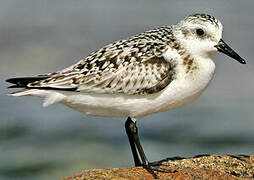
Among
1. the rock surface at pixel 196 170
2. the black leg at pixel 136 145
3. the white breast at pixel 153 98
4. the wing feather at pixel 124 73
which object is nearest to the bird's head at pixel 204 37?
the white breast at pixel 153 98

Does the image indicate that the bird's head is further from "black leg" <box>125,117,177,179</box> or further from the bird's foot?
the bird's foot

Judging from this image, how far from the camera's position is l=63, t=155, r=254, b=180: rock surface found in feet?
25.1

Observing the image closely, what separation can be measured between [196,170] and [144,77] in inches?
55.5

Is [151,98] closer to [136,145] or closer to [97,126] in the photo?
[136,145]

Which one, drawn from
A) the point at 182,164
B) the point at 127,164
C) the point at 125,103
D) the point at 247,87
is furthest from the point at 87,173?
the point at 247,87

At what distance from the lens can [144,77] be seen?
8281 mm

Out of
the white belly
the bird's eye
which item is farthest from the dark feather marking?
the bird's eye

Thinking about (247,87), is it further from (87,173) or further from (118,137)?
(87,173)

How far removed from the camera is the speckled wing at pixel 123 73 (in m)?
8.21

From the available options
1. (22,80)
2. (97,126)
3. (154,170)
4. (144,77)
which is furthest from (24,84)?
(97,126)

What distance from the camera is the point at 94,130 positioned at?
598 inches

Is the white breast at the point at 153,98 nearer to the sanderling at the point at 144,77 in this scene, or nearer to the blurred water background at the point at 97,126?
the sanderling at the point at 144,77

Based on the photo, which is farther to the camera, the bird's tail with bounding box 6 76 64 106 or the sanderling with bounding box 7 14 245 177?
the bird's tail with bounding box 6 76 64 106

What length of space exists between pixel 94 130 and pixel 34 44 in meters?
6.63
